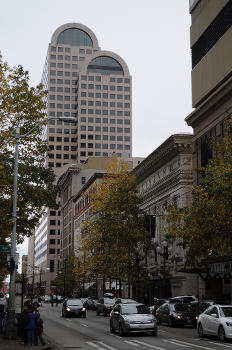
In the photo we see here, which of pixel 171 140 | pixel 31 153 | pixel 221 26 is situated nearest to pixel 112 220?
pixel 171 140

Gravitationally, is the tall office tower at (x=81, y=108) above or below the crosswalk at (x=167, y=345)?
above

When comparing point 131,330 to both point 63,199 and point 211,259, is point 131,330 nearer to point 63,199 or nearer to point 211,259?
point 211,259

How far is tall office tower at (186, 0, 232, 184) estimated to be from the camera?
4712 centimetres

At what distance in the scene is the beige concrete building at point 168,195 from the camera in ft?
182

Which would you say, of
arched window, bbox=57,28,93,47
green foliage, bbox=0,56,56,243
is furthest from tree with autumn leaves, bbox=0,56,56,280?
arched window, bbox=57,28,93,47

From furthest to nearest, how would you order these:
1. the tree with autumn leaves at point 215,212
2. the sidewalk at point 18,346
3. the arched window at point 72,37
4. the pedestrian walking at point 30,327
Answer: the arched window at point 72,37
the tree with autumn leaves at point 215,212
the pedestrian walking at point 30,327
the sidewalk at point 18,346

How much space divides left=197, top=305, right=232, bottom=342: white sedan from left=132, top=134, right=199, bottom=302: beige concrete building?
75.9 ft

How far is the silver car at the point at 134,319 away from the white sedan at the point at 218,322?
249 centimetres

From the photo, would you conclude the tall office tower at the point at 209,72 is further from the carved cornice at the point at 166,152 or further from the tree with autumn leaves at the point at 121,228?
the tree with autumn leaves at the point at 121,228

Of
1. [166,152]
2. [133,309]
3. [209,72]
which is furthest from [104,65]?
[133,309]

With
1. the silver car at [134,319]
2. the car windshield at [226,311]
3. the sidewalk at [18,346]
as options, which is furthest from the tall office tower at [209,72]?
the sidewalk at [18,346]

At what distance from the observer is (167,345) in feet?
72.7

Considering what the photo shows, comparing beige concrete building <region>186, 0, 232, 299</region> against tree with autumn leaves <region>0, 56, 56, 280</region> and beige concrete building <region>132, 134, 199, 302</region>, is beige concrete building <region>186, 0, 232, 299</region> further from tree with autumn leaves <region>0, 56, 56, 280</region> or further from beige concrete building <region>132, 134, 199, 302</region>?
tree with autumn leaves <region>0, 56, 56, 280</region>

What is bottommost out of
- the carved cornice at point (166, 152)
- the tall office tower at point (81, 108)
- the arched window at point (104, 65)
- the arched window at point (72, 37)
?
the carved cornice at point (166, 152)
